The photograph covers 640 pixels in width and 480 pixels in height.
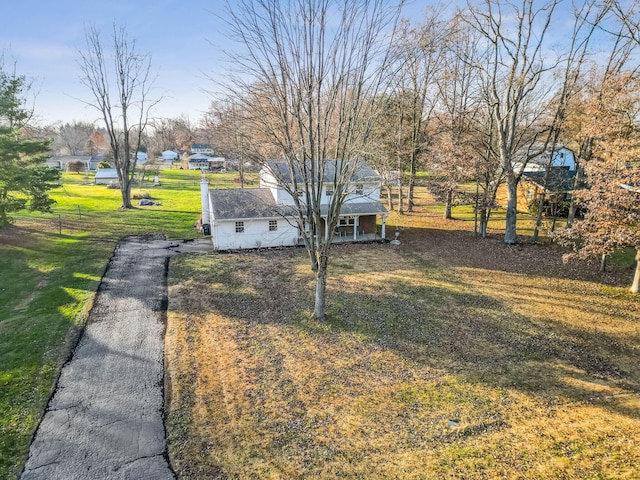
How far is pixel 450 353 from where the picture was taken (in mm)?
10469

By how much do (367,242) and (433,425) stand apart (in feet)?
51.7

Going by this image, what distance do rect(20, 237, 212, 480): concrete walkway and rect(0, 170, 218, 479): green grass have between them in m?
0.39

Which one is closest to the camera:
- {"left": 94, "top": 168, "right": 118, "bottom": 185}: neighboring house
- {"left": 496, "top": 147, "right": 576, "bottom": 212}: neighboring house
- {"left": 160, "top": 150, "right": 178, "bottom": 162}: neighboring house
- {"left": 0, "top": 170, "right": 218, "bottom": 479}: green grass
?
{"left": 0, "top": 170, "right": 218, "bottom": 479}: green grass

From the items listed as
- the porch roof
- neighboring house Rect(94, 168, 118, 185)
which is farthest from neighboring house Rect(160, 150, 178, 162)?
the porch roof

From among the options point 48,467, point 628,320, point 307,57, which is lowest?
point 48,467

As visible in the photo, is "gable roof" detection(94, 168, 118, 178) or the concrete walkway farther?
"gable roof" detection(94, 168, 118, 178)

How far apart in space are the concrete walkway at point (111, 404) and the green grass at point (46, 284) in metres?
0.39

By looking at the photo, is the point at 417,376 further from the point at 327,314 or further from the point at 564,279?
the point at 564,279

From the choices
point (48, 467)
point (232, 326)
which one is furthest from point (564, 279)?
point (48, 467)

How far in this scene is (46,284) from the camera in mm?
15484

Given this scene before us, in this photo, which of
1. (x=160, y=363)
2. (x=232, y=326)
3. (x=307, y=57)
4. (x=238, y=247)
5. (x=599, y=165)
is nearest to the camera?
(x=307, y=57)

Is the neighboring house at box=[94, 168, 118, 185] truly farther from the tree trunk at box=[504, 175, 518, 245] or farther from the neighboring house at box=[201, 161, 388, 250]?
the tree trunk at box=[504, 175, 518, 245]

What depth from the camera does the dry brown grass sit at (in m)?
6.77

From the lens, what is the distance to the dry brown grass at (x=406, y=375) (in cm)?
677
